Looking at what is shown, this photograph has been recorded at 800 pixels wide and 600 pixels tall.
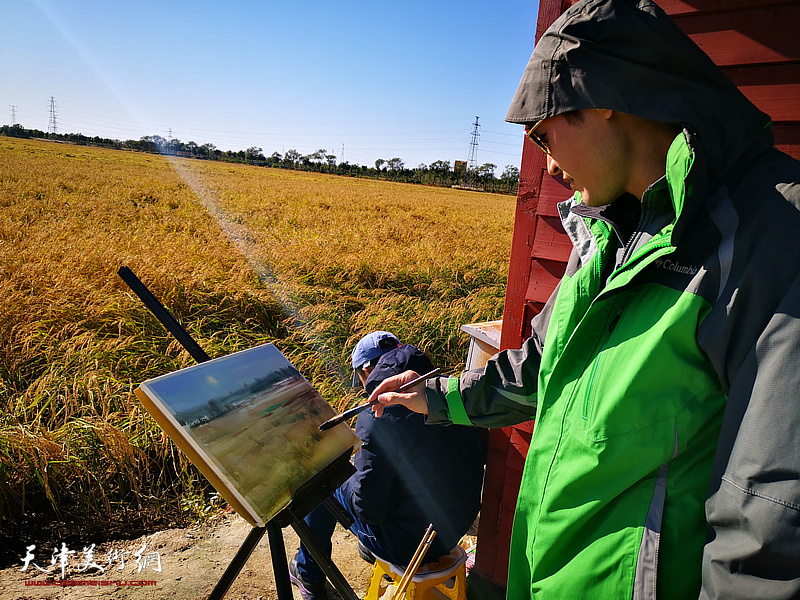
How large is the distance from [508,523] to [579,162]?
5.82 ft

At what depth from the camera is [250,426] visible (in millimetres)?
1529

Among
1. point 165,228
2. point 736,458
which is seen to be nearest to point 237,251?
point 165,228

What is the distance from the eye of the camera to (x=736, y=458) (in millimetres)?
793

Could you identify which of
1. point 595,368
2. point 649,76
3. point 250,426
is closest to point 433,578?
point 250,426

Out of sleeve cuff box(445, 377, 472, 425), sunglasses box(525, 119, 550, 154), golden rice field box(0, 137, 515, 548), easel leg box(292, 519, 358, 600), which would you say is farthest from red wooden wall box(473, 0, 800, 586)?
golden rice field box(0, 137, 515, 548)

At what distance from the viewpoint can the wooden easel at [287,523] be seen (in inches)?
59.0

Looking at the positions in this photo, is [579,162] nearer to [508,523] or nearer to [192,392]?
[192,392]

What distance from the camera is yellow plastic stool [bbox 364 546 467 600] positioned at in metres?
1.99

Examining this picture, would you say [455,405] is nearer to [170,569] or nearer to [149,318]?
[170,569]

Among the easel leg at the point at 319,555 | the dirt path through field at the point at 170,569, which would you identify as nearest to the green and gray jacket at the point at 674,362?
the easel leg at the point at 319,555

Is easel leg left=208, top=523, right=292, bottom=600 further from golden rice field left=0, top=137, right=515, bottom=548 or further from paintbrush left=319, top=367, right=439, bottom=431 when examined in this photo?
golden rice field left=0, top=137, right=515, bottom=548

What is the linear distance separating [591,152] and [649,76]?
0.17 metres

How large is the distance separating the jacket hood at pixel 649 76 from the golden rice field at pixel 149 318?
3126mm

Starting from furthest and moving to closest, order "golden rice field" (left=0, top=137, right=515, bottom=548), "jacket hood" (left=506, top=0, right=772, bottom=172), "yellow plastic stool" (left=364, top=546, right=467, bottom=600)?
"golden rice field" (left=0, top=137, right=515, bottom=548), "yellow plastic stool" (left=364, top=546, right=467, bottom=600), "jacket hood" (left=506, top=0, right=772, bottom=172)
